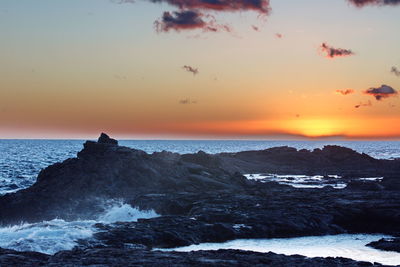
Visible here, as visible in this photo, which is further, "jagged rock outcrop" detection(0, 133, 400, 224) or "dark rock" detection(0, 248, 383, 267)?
"jagged rock outcrop" detection(0, 133, 400, 224)

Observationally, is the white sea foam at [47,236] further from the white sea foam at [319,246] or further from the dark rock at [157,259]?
the white sea foam at [319,246]

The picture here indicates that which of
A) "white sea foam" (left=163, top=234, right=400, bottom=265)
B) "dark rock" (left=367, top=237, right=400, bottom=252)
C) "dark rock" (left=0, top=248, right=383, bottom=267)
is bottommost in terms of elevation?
"white sea foam" (left=163, top=234, right=400, bottom=265)

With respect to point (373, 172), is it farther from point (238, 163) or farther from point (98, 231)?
point (98, 231)

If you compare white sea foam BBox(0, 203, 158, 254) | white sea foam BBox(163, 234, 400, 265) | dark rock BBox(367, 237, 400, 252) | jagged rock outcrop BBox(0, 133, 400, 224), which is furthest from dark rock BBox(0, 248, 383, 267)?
jagged rock outcrop BBox(0, 133, 400, 224)

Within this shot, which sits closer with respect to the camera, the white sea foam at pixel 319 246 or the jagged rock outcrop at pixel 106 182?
the white sea foam at pixel 319 246

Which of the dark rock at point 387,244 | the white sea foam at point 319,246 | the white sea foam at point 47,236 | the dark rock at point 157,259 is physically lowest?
the white sea foam at point 319,246

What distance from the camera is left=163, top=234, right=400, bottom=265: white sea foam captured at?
30219 mm

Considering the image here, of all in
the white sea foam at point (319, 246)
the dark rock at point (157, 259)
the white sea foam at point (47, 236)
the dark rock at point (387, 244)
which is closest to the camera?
the dark rock at point (157, 259)

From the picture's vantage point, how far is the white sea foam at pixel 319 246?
30.2 metres

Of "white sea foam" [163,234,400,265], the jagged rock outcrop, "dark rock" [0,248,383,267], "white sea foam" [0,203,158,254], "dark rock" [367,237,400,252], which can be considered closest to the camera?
"dark rock" [0,248,383,267]

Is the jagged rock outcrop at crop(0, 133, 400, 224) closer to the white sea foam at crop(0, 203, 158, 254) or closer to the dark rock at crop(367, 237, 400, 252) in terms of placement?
the white sea foam at crop(0, 203, 158, 254)

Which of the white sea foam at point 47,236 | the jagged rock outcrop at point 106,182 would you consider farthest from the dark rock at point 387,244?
the jagged rock outcrop at point 106,182

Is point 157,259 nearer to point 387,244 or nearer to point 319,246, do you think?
point 319,246

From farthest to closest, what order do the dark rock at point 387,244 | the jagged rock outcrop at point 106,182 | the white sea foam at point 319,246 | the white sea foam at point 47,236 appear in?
the jagged rock outcrop at point 106,182
the dark rock at point 387,244
the white sea foam at point 319,246
the white sea foam at point 47,236
